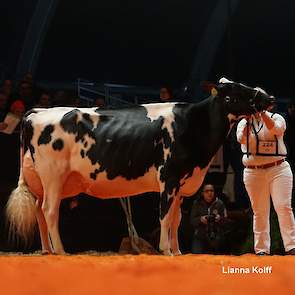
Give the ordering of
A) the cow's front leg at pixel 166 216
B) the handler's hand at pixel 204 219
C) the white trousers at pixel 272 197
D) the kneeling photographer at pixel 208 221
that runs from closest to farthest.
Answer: the cow's front leg at pixel 166 216
the white trousers at pixel 272 197
the handler's hand at pixel 204 219
the kneeling photographer at pixel 208 221

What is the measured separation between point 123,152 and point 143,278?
6.34 ft

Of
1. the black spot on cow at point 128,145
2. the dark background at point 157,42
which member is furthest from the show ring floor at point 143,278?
the dark background at point 157,42

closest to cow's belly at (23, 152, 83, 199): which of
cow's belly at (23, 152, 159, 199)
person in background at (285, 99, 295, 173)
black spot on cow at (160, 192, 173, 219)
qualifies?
cow's belly at (23, 152, 159, 199)

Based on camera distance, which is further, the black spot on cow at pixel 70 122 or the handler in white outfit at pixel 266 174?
the handler in white outfit at pixel 266 174

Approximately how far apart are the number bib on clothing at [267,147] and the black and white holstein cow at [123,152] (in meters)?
0.50

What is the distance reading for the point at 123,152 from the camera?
5156 mm

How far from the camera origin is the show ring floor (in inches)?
128

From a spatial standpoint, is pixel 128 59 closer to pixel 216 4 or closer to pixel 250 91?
pixel 216 4

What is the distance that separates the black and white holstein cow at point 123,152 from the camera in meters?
5.03

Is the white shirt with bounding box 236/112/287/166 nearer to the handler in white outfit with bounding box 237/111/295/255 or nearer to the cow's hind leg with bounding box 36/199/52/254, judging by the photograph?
the handler in white outfit with bounding box 237/111/295/255

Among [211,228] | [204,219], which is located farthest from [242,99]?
[211,228]

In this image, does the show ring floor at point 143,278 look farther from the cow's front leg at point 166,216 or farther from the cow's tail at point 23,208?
the cow's tail at point 23,208

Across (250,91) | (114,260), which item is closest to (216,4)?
(250,91)

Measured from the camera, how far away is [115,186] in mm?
5195
